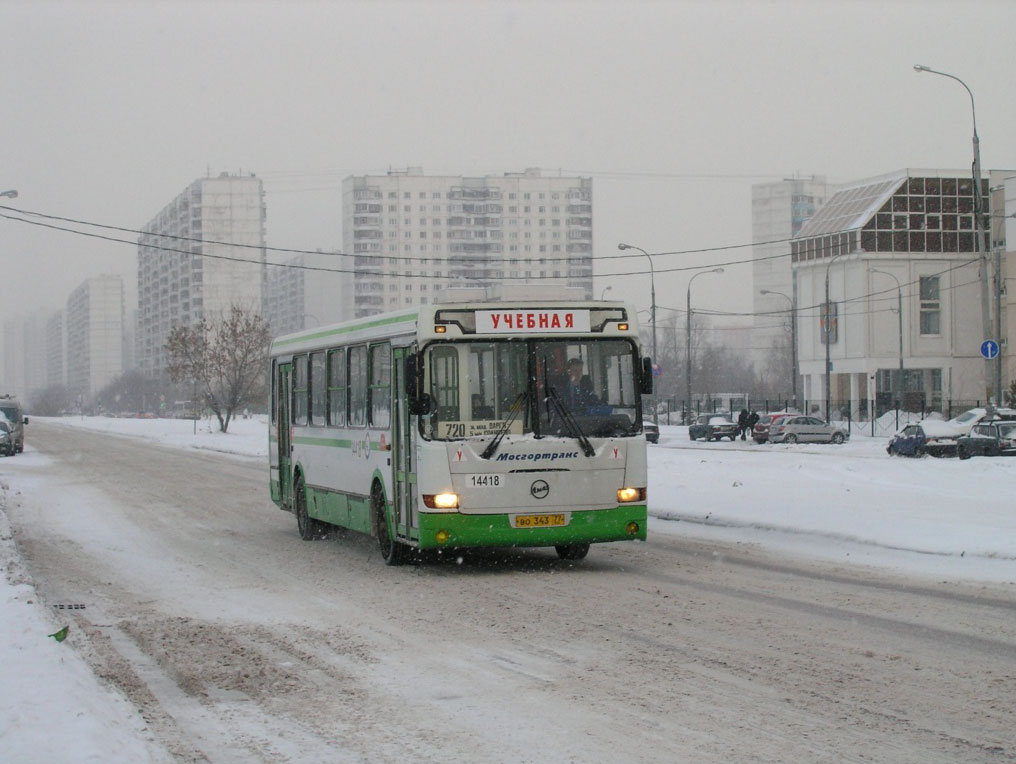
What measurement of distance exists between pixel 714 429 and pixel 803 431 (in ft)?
21.4

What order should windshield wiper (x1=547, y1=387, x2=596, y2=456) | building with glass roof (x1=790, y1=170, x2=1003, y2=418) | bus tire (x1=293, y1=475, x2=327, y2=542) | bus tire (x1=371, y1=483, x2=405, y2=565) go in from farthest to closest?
building with glass roof (x1=790, y1=170, x2=1003, y2=418)
bus tire (x1=293, y1=475, x2=327, y2=542)
bus tire (x1=371, y1=483, x2=405, y2=565)
windshield wiper (x1=547, y1=387, x2=596, y2=456)

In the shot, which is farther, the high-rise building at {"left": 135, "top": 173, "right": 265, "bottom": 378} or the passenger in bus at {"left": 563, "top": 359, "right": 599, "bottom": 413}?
the high-rise building at {"left": 135, "top": 173, "right": 265, "bottom": 378}

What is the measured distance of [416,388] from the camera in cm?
1330

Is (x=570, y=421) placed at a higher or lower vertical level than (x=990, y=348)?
lower

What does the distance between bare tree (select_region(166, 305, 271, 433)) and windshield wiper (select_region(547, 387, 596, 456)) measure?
6272 centimetres

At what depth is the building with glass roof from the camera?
8488cm

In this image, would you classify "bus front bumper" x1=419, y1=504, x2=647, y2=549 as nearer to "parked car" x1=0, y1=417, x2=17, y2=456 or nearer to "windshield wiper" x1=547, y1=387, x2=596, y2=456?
"windshield wiper" x1=547, y1=387, x2=596, y2=456

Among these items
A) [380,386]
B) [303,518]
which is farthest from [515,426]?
[303,518]

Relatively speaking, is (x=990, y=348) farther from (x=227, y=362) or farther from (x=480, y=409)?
(x=227, y=362)

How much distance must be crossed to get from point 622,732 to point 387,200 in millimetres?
150316

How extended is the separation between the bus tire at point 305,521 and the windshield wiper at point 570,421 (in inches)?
230

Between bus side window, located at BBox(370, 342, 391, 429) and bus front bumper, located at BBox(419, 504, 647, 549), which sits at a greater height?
bus side window, located at BBox(370, 342, 391, 429)

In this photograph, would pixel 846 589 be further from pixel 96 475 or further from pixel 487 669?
pixel 96 475

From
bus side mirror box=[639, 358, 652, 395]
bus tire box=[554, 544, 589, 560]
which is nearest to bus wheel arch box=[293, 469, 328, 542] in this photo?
bus tire box=[554, 544, 589, 560]
